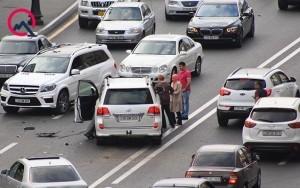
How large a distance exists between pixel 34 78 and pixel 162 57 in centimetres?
470

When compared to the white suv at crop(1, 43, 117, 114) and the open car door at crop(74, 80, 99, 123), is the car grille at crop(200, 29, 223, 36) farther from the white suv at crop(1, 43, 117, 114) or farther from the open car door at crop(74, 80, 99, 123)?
the open car door at crop(74, 80, 99, 123)

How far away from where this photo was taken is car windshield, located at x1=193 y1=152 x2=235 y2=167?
27.2m

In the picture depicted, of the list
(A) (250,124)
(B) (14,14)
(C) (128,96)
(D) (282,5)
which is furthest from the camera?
(D) (282,5)

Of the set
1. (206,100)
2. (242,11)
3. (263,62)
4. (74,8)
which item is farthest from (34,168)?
(74,8)

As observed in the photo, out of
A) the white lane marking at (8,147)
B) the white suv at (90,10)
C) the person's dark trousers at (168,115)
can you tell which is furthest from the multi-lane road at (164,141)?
the white suv at (90,10)

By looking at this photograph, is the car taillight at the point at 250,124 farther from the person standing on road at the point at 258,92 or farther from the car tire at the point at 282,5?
the car tire at the point at 282,5

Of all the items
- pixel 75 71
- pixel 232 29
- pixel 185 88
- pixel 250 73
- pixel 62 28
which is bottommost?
pixel 62 28

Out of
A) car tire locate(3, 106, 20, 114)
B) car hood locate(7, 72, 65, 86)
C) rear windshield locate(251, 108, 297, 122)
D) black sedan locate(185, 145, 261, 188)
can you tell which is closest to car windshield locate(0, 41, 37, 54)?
car hood locate(7, 72, 65, 86)

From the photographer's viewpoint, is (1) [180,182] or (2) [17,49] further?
(2) [17,49]

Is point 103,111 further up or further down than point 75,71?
further up

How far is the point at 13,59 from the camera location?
4122 centimetres

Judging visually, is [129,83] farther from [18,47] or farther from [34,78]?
[18,47]

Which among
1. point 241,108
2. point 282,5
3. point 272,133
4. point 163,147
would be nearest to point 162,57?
point 241,108

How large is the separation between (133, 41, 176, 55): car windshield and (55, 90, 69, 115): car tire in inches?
162
